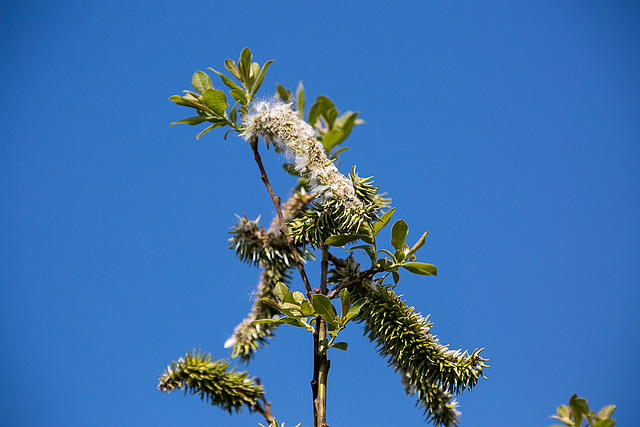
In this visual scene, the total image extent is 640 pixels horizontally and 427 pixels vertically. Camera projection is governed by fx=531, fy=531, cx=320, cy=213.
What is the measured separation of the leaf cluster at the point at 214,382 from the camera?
136cm

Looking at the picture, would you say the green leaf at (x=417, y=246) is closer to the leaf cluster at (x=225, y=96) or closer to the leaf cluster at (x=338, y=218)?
the leaf cluster at (x=338, y=218)

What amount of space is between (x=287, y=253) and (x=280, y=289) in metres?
0.30

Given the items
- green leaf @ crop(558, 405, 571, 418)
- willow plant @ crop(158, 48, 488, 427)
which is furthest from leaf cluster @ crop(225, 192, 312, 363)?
green leaf @ crop(558, 405, 571, 418)

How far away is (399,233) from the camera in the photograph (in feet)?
4.01

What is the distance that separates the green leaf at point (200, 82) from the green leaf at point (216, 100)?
72 mm

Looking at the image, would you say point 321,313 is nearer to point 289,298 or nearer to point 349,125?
point 289,298

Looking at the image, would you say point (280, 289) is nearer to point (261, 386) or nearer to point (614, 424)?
point (261, 386)

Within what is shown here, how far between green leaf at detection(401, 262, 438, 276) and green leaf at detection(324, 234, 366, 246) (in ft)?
0.43

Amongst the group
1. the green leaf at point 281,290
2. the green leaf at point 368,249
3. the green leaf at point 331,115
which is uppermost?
the green leaf at point 331,115

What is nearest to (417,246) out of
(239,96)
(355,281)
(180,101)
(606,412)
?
(355,281)

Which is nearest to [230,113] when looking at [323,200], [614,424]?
[323,200]

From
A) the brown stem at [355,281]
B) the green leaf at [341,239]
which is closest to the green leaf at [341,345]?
the brown stem at [355,281]

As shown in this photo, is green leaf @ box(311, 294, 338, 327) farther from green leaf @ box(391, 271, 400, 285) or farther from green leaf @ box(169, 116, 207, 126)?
green leaf @ box(169, 116, 207, 126)

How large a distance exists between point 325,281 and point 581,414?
601 mm
